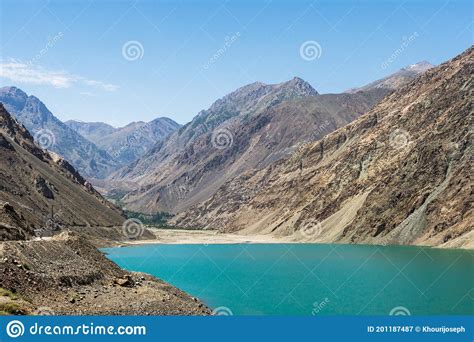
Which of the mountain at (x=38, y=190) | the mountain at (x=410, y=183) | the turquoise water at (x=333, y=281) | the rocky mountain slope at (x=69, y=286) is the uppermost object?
the mountain at (x=410, y=183)

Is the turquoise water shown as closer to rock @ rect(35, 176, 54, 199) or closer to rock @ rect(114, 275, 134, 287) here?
rock @ rect(114, 275, 134, 287)

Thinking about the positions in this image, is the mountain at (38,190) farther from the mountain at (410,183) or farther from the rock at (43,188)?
the mountain at (410,183)

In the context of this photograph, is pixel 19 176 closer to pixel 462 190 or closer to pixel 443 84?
pixel 462 190

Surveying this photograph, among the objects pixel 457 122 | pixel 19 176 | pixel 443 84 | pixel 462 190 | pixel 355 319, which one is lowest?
pixel 19 176

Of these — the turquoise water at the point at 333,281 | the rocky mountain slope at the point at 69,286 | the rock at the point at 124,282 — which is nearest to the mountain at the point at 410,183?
the turquoise water at the point at 333,281

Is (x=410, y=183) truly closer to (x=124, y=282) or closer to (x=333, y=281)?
(x=333, y=281)

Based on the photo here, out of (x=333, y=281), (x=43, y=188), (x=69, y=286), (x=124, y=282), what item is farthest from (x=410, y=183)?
(x=69, y=286)

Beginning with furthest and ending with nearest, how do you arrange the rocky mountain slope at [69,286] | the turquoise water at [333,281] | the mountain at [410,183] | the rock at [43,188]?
the rock at [43,188], the mountain at [410,183], the turquoise water at [333,281], the rocky mountain slope at [69,286]

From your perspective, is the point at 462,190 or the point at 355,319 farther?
the point at 462,190

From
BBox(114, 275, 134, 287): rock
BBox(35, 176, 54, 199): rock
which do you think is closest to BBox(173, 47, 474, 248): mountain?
BBox(35, 176, 54, 199): rock

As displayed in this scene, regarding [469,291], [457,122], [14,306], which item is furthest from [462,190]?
[14,306]
